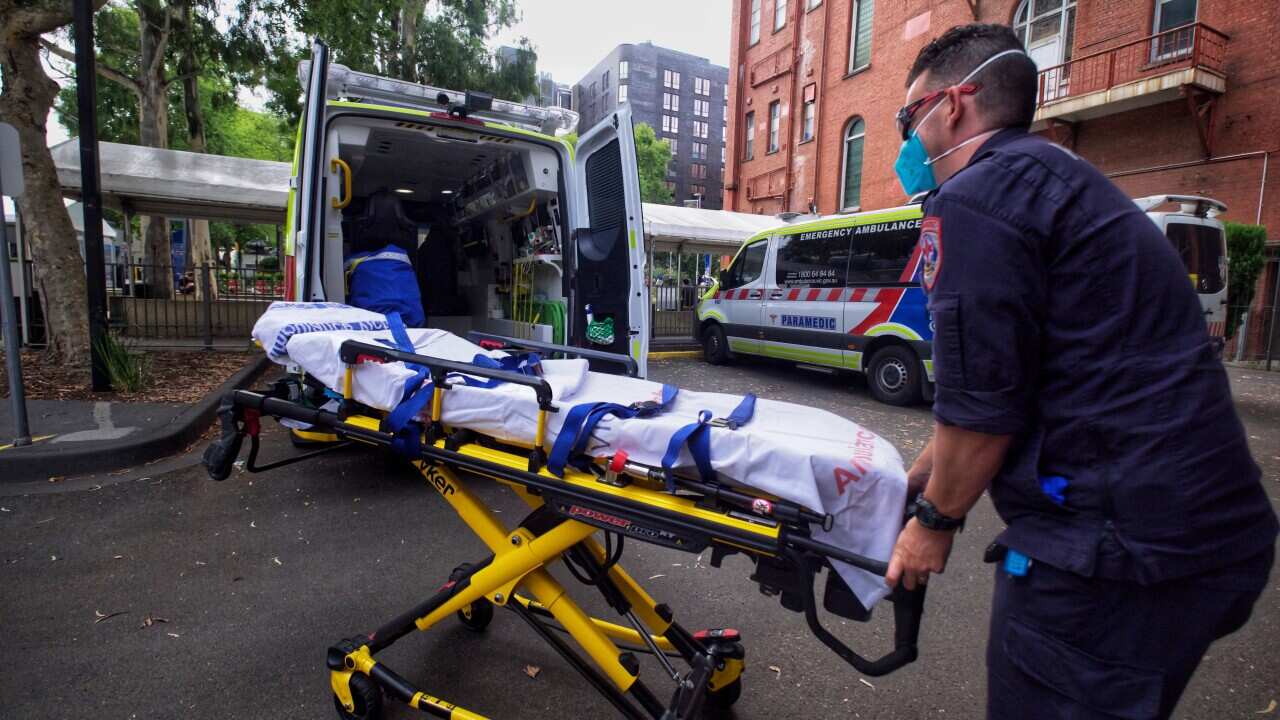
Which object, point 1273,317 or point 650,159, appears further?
point 650,159

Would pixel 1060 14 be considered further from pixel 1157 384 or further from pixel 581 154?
pixel 1157 384

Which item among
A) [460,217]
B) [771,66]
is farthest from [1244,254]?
[771,66]

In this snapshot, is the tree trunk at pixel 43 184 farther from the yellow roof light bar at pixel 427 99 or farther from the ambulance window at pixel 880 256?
the ambulance window at pixel 880 256

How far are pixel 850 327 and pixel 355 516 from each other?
6.08 metres

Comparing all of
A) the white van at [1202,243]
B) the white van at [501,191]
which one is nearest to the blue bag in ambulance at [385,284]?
the white van at [501,191]

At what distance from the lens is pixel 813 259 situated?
8664 mm

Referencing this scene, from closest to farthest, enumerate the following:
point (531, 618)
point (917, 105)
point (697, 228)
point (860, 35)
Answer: point (917, 105) < point (531, 618) < point (697, 228) < point (860, 35)

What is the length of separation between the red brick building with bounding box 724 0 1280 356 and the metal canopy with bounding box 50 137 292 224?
46.1 feet

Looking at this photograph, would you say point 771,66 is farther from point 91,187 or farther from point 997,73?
point 997,73

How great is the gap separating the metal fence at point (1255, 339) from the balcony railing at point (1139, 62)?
14.2 ft

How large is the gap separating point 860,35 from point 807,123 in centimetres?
287

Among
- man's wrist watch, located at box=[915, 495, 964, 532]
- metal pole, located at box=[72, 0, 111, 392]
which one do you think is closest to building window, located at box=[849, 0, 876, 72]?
metal pole, located at box=[72, 0, 111, 392]

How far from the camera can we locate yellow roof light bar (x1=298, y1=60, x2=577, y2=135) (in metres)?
4.70

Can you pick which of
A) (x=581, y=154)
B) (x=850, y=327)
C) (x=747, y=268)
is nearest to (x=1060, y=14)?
(x=747, y=268)
